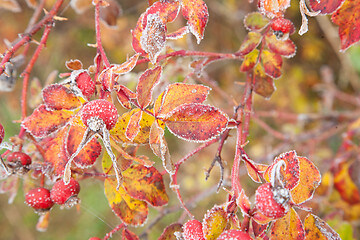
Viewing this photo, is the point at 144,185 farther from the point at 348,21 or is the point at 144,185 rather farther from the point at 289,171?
the point at 348,21

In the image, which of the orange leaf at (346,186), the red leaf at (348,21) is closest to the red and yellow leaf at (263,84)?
the red leaf at (348,21)

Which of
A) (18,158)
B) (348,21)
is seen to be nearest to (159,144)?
(18,158)

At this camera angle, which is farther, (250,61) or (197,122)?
(250,61)

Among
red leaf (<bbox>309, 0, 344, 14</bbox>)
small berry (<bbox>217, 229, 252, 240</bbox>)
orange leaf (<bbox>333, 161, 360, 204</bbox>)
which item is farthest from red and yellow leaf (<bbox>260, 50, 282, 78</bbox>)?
orange leaf (<bbox>333, 161, 360, 204</bbox>)

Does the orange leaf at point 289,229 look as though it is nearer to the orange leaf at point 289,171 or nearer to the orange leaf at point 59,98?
the orange leaf at point 289,171

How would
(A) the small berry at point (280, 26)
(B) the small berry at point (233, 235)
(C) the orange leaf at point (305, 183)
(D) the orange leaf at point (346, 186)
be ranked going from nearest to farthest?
(B) the small berry at point (233, 235) → (C) the orange leaf at point (305, 183) → (A) the small berry at point (280, 26) → (D) the orange leaf at point (346, 186)

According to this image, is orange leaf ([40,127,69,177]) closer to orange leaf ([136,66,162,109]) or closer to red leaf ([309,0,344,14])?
orange leaf ([136,66,162,109])
